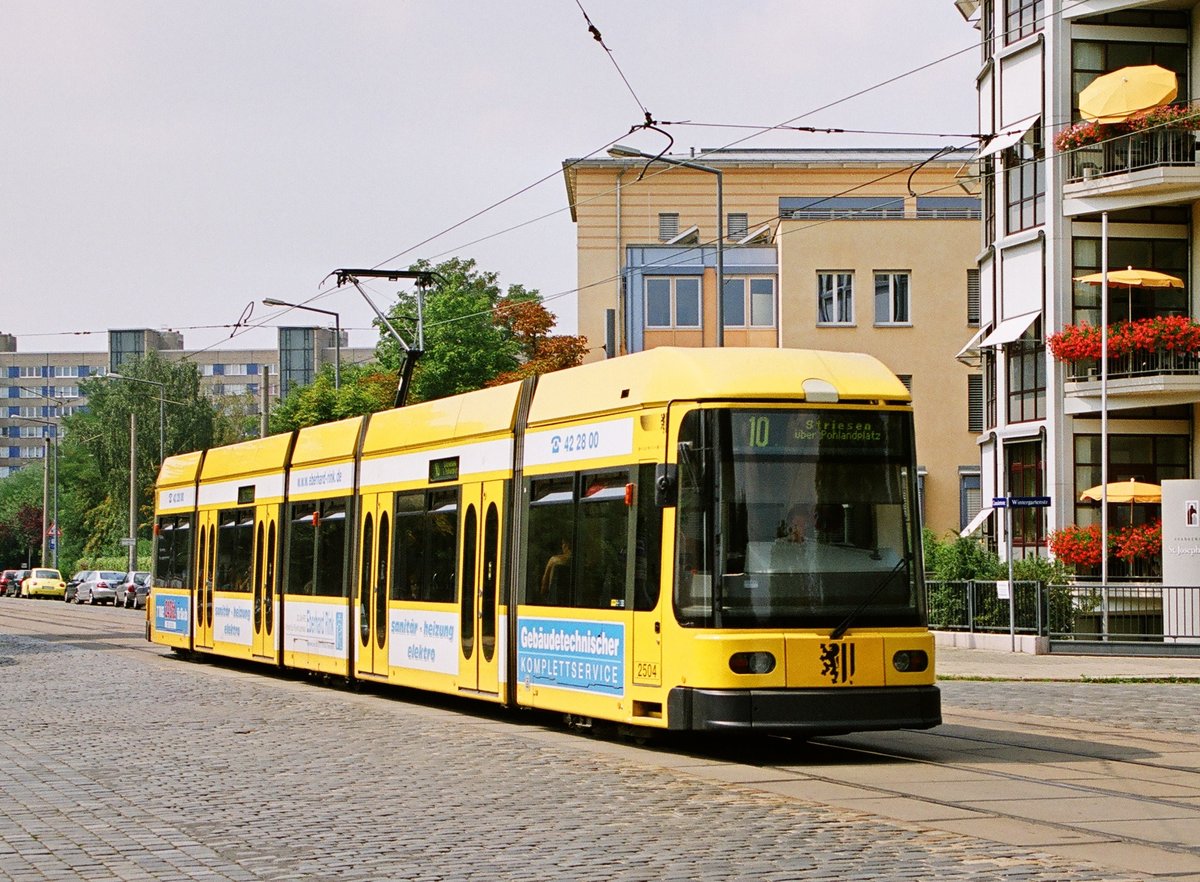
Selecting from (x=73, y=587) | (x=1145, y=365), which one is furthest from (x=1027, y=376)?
(x=73, y=587)

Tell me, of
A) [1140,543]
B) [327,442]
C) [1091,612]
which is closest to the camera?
[327,442]

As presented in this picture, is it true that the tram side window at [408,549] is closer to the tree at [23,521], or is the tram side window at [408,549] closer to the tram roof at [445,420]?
the tram roof at [445,420]

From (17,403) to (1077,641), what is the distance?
162m

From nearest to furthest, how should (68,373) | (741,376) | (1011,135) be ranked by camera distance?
(741,376) < (1011,135) < (68,373)

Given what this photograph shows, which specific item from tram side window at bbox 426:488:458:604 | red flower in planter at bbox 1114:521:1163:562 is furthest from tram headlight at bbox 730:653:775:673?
red flower in planter at bbox 1114:521:1163:562

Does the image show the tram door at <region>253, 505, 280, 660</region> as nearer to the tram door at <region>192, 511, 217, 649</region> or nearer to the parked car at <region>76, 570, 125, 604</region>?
the tram door at <region>192, 511, 217, 649</region>

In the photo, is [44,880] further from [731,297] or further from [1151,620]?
[731,297]

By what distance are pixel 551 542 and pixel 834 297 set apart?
4243 cm

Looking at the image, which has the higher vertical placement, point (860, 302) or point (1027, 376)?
point (860, 302)

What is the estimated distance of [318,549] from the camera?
75.8ft

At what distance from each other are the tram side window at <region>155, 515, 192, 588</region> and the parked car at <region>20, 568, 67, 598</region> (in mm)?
53388

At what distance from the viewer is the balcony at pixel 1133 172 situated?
38.0 meters

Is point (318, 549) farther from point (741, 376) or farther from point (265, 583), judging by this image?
point (741, 376)

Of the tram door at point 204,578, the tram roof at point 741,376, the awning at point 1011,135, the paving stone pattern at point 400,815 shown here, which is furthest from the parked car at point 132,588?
the tram roof at point 741,376
